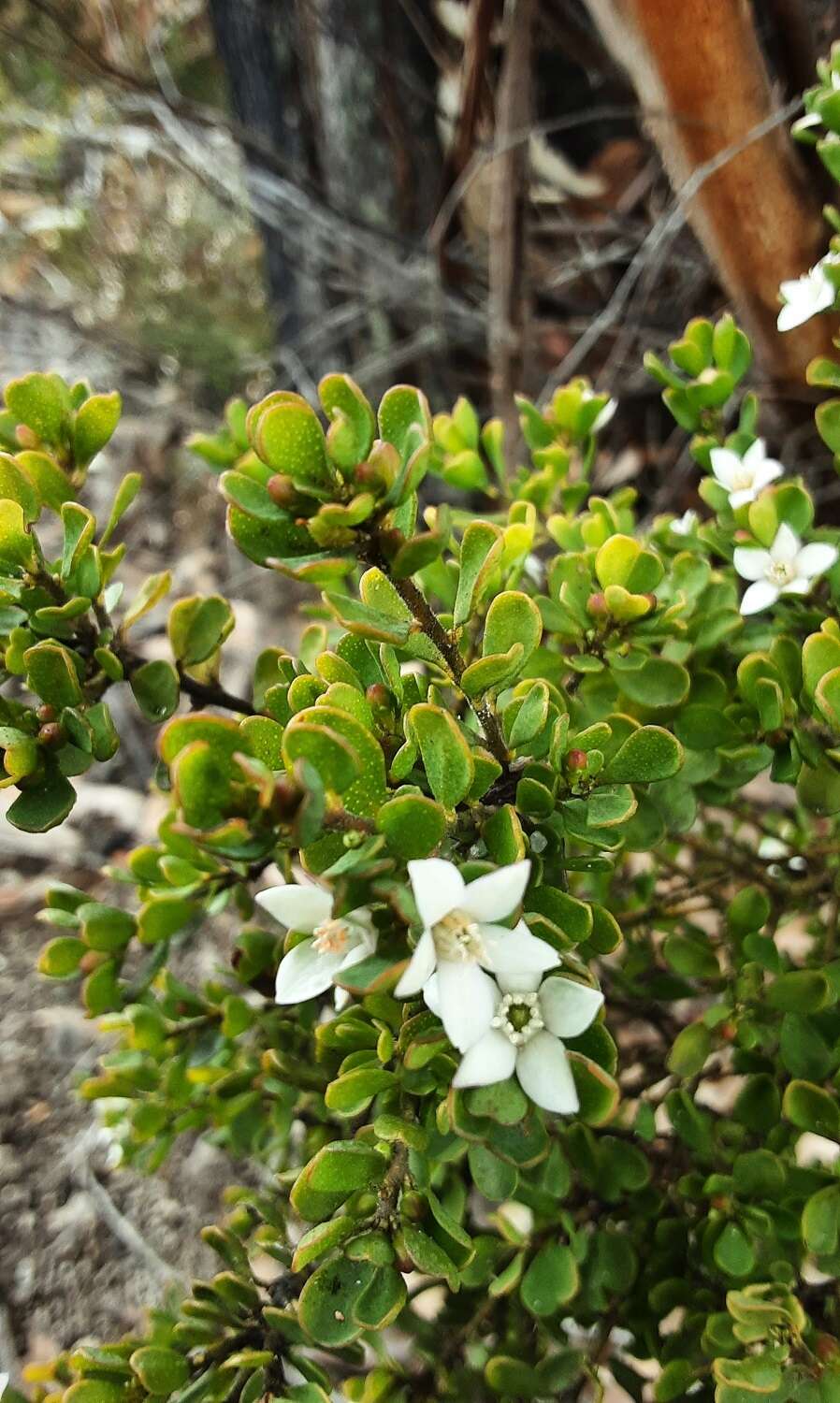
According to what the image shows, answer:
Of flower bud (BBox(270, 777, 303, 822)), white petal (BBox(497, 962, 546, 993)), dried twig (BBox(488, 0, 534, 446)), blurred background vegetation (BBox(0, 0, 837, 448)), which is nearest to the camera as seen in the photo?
flower bud (BBox(270, 777, 303, 822))

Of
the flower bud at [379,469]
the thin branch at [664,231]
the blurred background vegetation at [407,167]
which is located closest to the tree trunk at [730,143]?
the thin branch at [664,231]

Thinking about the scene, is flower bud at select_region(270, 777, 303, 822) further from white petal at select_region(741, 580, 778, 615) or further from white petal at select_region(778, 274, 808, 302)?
white petal at select_region(778, 274, 808, 302)

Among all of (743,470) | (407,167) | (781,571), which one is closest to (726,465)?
(743,470)

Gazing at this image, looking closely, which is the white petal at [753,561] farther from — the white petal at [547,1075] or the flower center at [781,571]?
the white petal at [547,1075]

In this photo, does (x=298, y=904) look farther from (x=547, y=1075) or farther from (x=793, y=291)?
(x=793, y=291)

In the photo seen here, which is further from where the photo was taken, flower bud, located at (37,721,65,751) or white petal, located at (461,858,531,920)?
flower bud, located at (37,721,65,751)

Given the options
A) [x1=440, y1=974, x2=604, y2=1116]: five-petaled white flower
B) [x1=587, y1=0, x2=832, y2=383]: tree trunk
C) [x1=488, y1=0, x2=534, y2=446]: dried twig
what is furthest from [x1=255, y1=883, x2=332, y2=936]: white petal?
[x1=488, y1=0, x2=534, y2=446]: dried twig

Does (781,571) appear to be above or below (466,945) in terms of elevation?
above
